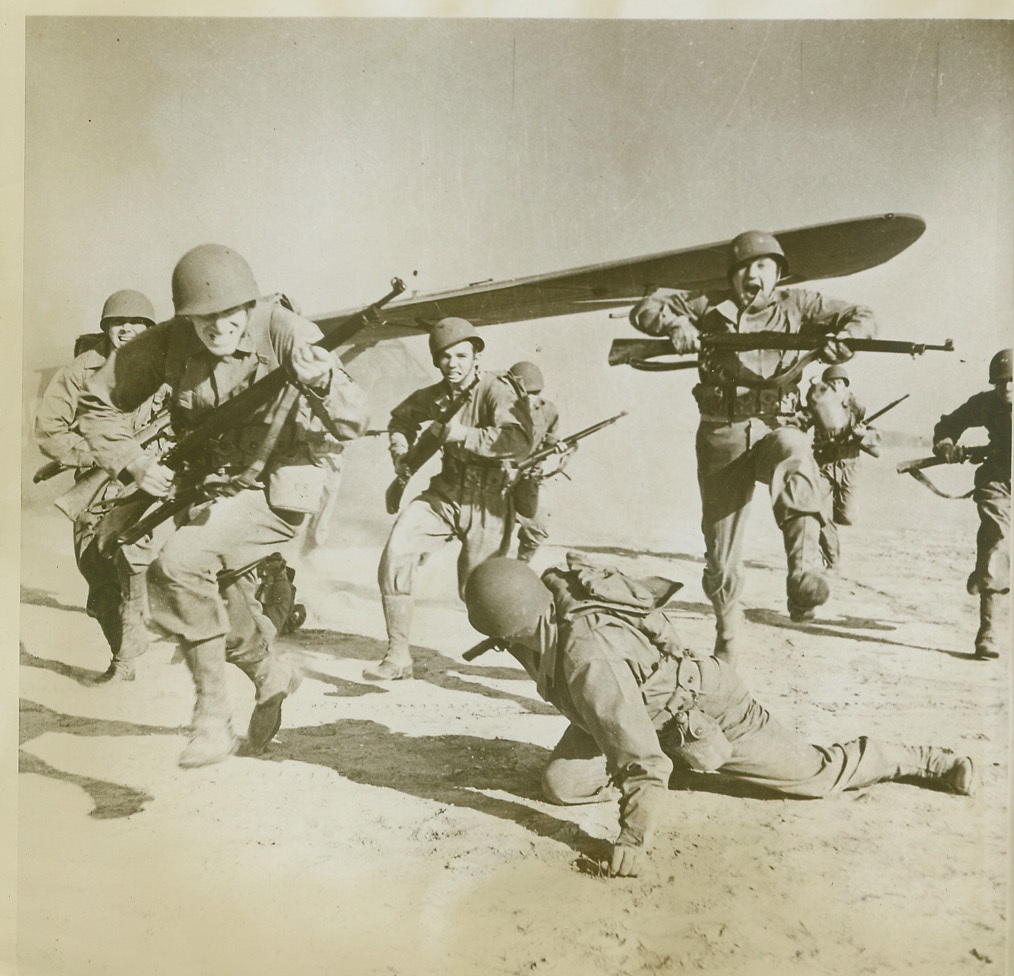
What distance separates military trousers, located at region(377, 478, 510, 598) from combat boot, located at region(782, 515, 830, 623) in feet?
3.67

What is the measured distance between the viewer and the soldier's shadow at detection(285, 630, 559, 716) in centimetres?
396

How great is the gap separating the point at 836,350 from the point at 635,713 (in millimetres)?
1613

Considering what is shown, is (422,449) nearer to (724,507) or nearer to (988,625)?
(724,507)

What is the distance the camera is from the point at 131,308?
4.08 meters

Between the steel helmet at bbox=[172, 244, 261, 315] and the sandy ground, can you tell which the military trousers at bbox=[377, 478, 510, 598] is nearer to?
the sandy ground

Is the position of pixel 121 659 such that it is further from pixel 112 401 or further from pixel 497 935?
pixel 497 935

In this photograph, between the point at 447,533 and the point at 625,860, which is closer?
the point at 625,860

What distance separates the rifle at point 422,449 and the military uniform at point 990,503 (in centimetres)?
191

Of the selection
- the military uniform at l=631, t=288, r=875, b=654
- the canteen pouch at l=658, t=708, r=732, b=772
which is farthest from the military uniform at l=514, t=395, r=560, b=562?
the canteen pouch at l=658, t=708, r=732, b=772

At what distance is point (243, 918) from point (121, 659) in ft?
3.82

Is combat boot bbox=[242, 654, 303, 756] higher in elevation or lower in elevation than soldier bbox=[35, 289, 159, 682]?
lower

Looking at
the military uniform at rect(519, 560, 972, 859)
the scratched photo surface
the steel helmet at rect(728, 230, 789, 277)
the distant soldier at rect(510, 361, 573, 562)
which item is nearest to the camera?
the military uniform at rect(519, 560, 972, 859)

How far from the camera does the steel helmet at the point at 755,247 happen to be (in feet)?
12.4

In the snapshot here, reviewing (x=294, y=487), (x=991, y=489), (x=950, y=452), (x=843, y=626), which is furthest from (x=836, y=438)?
(x=294, y=487)
